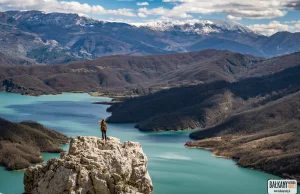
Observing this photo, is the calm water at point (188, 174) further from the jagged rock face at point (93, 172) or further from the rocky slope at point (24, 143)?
the jagged rock face at point (93, 172)

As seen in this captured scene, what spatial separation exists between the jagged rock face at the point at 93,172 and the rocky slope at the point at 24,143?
303 ft

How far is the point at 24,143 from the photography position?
13975cm

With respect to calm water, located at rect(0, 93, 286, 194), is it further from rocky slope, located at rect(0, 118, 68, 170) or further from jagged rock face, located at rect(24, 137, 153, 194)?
jagged rock face, located at rect(24, 137, 153, 194)

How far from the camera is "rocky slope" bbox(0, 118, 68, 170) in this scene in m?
121

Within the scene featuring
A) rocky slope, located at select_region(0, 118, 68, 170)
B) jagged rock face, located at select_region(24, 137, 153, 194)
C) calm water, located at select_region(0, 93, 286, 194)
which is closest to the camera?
jagged rock face, located at select_region(24, 137, 153, 194)

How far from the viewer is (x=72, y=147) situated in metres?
26.9

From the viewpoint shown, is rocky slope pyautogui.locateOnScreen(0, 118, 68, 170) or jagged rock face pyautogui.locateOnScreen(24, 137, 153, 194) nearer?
jagged rock face pyautogui.locateOnScreen(24, 137, 153, 194)

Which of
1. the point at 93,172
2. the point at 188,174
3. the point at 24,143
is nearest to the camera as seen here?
the point at 93,172

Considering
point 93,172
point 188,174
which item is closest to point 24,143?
point 188,174

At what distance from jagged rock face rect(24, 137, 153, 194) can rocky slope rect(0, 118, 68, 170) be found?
303 ft

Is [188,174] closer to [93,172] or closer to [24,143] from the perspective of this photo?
[24,143]

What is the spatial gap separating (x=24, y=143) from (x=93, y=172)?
119303mm

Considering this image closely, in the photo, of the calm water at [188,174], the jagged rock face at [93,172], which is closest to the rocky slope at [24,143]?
the calm water at [188,174]

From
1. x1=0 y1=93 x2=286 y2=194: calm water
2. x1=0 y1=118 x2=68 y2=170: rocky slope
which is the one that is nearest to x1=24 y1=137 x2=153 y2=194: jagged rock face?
x1=0 y1=93 x2=286 y2=194: calm water
